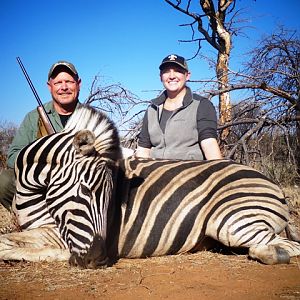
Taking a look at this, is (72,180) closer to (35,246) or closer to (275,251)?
(35,246)

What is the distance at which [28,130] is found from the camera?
397 cm

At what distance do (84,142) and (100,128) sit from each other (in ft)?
1.06

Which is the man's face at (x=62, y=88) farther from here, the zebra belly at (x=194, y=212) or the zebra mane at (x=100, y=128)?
the zebra belly at (x=194, y=212)

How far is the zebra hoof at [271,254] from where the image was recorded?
271cm

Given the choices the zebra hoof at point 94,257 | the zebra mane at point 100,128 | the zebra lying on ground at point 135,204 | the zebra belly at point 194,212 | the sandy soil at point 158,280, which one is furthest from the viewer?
the zebra belly at point 194,212

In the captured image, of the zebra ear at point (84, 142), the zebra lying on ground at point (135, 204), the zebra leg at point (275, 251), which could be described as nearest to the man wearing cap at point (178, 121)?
the zebra lying on ground at point (135, 204)

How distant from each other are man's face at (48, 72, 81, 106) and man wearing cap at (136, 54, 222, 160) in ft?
3.26

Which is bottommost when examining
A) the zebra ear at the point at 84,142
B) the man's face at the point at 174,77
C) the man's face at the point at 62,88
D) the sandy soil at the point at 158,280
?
the sandy soil at the point at 158,280

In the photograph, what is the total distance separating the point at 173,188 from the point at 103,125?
2.58 ft

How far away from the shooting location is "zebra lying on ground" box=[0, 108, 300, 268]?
106 inches

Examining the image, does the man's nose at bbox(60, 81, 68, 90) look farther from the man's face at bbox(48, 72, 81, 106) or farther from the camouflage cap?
the camouflage cap

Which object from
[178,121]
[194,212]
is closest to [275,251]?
[194,212]

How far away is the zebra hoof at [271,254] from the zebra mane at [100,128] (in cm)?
125

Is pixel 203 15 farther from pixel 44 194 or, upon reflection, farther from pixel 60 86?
pixel 44 194
